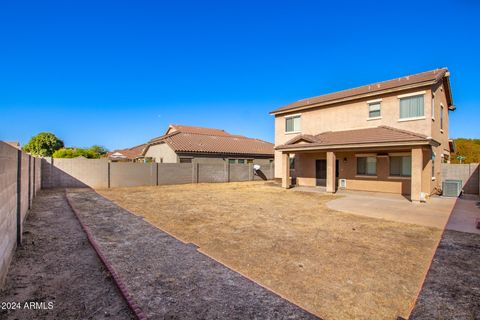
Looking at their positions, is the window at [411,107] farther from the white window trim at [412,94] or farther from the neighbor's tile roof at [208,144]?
the neighbor's tile roof at [208,144]

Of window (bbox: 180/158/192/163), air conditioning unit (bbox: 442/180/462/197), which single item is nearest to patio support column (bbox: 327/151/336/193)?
air conditioning unit (bbox: 442/180/462/197)

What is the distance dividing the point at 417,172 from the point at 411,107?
455cm

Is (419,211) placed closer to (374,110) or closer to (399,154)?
(399,154)

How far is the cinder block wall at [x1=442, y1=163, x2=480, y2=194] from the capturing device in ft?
50.8

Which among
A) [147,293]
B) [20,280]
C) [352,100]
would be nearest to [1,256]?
[20,280]

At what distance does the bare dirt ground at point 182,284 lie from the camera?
10.7 ft

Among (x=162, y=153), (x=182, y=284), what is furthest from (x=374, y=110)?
(x=162, y=153)

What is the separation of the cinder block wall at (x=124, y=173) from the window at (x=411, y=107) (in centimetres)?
1473

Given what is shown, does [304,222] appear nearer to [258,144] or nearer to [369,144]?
[369,144]

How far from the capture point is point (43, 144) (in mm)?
47031

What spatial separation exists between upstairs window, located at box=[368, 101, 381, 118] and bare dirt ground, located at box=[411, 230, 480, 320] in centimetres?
1163

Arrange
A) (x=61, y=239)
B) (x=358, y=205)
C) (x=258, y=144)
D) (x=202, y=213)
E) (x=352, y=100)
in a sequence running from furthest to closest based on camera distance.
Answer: (x=258, y=144) → (x=352, y=100) → (x=358, y=205) → (x=202, y=213) → (x=61, y=239)

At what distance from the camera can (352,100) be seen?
1714 centimetres

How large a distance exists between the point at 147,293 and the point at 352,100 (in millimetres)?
17301
